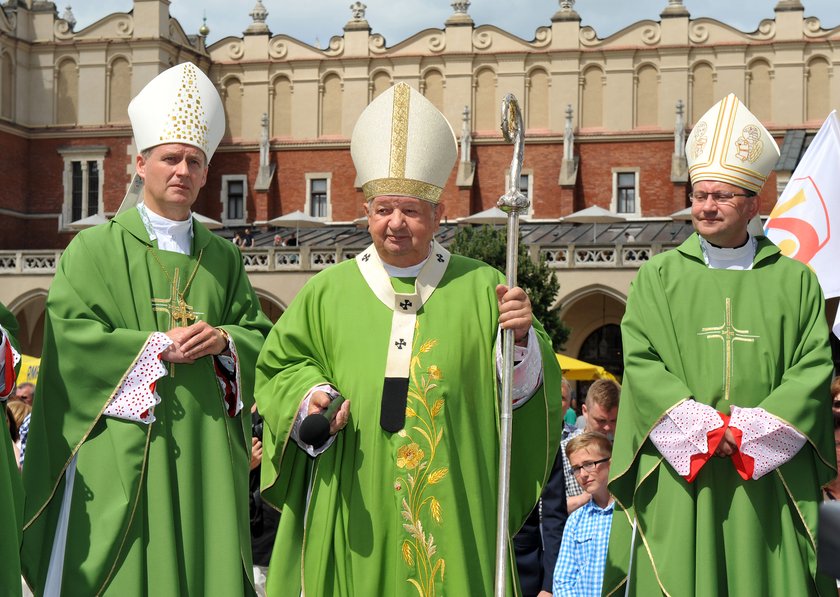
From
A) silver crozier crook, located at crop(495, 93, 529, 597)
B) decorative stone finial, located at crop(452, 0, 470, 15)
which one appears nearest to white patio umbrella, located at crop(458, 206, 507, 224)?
decorative stone finial, located at crop(452, 0, 470, 15)

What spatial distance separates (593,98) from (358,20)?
7.69 meters

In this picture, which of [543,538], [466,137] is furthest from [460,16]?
[543,538]

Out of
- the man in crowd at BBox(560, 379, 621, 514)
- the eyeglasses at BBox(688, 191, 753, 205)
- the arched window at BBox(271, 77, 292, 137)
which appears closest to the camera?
the eyeglasses at BBox(688, 191, 753, 205)

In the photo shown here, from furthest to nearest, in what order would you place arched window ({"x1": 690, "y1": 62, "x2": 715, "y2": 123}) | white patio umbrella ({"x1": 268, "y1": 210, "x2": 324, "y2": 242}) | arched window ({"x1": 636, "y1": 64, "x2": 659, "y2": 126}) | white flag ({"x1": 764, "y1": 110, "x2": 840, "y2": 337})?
arched window ({"x1": 636, "y1": 64, "x2": 659, "y2": 126}) < arched window ({"x1": 690, "y1": 62, "x2": 715, "y2": 123}) < white patio umbrella ({"x1": 268, "y1": 210, "x2": 324, "y2": 242}) < white flag ({"x1": 764, "y1": 110, "x2": 840, "y2": 337})

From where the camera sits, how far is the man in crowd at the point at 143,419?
4953 mm

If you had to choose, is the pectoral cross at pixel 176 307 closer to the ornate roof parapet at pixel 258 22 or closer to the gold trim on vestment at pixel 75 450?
the gold trim on vestment at pixel 75 450

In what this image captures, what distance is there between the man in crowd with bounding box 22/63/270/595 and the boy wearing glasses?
1.50m

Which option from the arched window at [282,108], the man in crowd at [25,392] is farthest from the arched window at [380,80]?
the man in crowd at [25,392]

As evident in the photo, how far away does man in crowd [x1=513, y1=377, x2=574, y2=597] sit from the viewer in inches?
249

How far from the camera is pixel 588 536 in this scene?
5.93 m

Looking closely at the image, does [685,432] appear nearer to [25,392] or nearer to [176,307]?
[176,307]

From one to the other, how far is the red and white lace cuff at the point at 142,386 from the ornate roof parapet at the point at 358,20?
37.6 m

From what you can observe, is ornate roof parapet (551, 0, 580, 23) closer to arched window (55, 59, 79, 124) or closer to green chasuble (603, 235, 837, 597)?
arched window (55, 59, 79, 124)

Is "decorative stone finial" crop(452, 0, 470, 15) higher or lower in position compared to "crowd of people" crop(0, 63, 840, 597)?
higher
